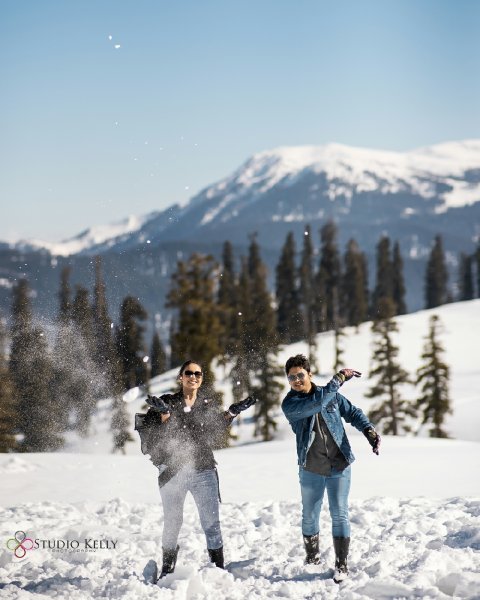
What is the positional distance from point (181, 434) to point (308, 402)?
4.15 ft

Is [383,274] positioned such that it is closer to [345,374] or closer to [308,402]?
[345,374]

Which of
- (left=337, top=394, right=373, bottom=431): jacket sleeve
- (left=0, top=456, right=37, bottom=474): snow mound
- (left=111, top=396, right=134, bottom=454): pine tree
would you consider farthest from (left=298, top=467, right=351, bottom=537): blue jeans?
(left=111, top=396, right=134, bottom=454): pine tree

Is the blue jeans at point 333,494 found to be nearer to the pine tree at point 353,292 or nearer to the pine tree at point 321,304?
the pine tree at point 321,304

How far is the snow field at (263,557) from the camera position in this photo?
5.99 metres

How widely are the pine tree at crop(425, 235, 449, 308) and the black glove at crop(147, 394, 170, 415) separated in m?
101

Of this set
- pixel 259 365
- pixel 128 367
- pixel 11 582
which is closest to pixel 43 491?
pixel 11 582

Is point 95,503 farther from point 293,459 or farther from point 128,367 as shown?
point 128,367

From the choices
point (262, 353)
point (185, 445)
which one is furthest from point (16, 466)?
point (262, 353)

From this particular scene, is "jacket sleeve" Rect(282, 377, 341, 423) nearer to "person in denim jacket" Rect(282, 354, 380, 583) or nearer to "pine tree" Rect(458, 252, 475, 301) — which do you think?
"person in denim jacket" Rect(282, 354, 380, 583)

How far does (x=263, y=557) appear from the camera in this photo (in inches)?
282

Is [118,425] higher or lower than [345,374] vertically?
lower

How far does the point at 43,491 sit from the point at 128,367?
16.1 meters

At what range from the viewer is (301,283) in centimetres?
7812

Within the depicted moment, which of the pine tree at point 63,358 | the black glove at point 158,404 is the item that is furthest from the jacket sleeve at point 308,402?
the pine tree at point 63,358
